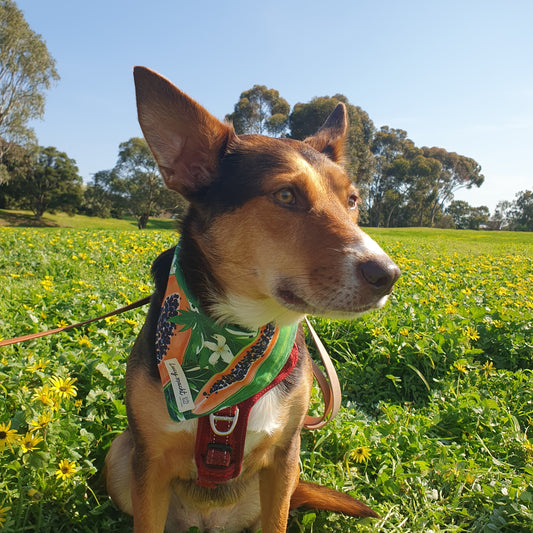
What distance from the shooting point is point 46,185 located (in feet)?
152

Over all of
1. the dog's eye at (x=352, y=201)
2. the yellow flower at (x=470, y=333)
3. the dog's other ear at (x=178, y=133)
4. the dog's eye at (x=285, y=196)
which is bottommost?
the yellow flower at (x=470, y=333)

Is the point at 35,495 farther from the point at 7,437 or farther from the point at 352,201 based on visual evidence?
the point at 352,201

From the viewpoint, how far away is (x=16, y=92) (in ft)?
108

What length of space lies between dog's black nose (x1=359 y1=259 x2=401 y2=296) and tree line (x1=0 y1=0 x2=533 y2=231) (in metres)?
1.25

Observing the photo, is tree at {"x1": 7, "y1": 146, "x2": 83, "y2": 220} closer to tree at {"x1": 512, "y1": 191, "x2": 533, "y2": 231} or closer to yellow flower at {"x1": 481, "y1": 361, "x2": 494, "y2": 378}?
yellow flower at {"x1": 481, "y1": 361, "x2": 494, "y2": 378}

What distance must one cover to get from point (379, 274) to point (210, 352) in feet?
3.43

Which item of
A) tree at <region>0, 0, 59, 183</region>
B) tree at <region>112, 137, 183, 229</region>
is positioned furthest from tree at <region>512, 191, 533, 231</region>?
tree at <region>0, 0, 59, 183</region>

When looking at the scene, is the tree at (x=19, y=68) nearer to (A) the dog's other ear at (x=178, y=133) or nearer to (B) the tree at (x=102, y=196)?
(B) the tree at (x=102, y=196)

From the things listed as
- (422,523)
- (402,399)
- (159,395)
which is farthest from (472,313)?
(159,395)

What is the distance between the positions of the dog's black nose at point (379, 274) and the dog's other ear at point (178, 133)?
1.04 m

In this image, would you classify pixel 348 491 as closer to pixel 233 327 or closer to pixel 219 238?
pixel 233 327

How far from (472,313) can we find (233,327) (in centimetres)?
436

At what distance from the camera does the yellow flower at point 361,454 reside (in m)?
2.81

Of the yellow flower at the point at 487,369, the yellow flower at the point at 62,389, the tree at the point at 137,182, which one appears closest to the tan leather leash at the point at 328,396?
the yellow flower at the point at 62,389
